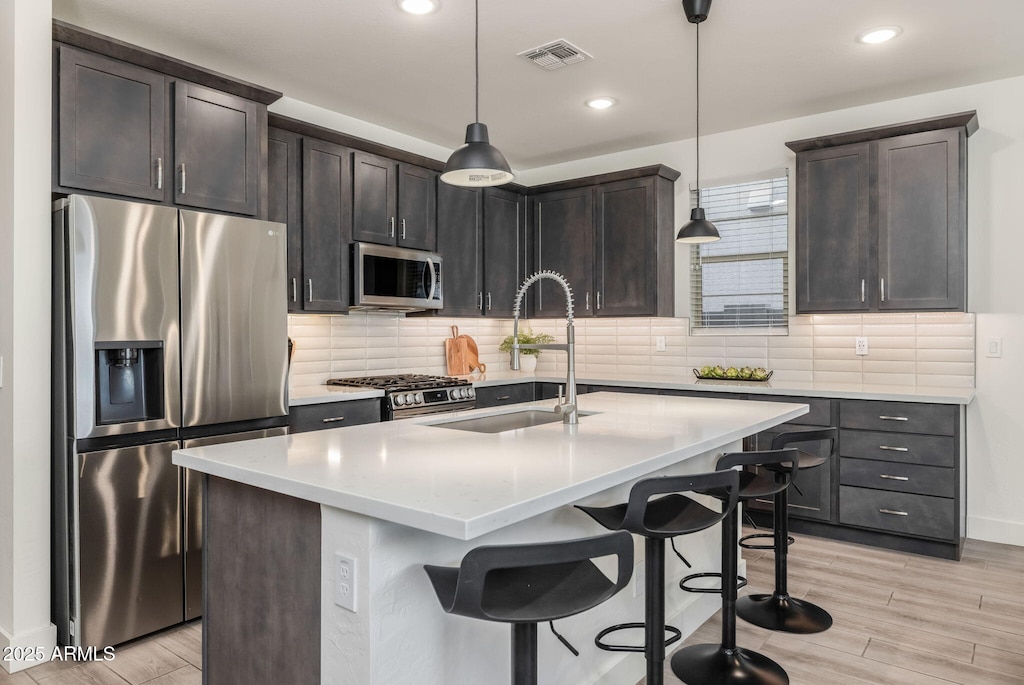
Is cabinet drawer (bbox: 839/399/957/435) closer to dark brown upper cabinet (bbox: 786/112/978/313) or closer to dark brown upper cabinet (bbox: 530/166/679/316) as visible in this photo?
dark brown upper cabinet (bbox: 786/112/978/313)

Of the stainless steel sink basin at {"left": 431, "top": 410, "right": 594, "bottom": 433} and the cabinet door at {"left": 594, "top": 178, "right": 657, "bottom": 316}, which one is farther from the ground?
the cabinet door at {"left": 594, "top": 178, "right": 657, "bottom": 316}

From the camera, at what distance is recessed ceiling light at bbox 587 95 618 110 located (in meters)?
4.10

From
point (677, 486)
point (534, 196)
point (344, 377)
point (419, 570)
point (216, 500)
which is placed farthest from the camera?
point (534, 196)

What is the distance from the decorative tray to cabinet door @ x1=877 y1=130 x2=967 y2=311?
844 mm

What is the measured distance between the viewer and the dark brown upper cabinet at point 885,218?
374cm

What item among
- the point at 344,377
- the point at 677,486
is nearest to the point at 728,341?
the point at 344,377

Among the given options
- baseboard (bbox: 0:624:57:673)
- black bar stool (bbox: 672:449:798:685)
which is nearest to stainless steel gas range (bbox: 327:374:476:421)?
baseboard (bbox: 0:624:57:673)

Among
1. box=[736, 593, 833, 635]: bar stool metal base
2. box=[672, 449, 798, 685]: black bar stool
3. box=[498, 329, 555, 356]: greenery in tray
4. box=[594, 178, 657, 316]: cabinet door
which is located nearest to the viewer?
box=[672, 449, 798, 685]: black bar stool

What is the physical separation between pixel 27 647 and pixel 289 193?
242cm

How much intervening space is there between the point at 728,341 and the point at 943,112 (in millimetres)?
1902

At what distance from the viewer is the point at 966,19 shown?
121 inches

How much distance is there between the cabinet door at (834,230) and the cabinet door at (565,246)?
1525mm

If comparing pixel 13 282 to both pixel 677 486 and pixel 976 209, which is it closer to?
pixel 677 486

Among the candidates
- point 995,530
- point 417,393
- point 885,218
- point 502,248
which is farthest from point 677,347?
point 995,530
